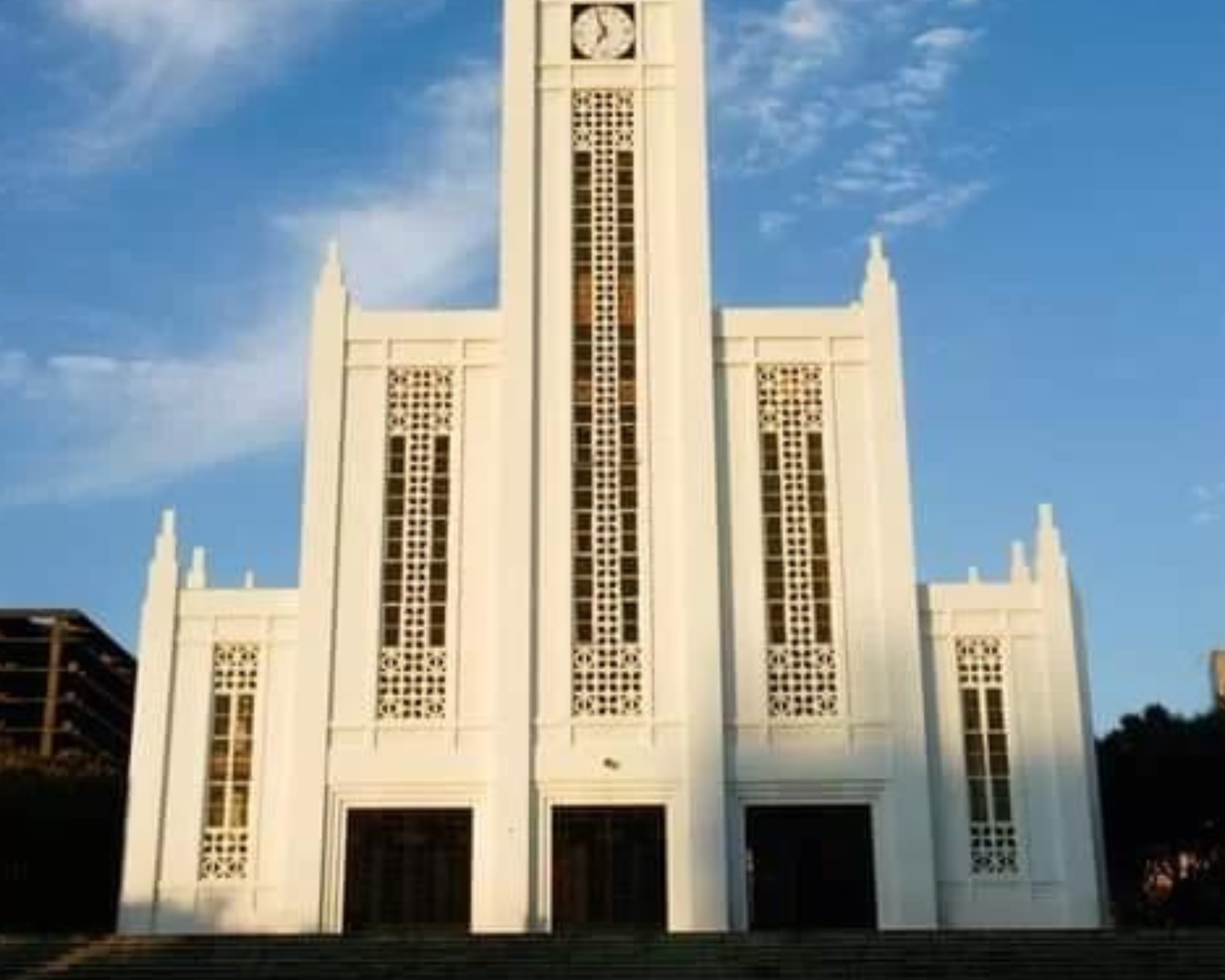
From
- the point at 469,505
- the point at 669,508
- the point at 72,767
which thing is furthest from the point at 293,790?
the point at 72,767

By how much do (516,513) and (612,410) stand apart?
2.41 metres

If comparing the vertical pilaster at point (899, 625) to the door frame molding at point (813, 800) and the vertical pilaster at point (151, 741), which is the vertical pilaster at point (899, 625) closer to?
the door frame molding at point (813, 800)

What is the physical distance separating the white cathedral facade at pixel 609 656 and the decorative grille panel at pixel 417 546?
0.05 metres

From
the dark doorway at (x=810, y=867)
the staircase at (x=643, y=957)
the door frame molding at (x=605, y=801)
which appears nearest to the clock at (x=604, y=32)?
the door frame molding at (x=605, y=801)

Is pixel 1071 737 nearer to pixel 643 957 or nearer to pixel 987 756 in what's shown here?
pixel 987 756

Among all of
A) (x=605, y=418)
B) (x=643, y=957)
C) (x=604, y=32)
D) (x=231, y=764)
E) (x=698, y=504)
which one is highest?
(x=604, y=32)

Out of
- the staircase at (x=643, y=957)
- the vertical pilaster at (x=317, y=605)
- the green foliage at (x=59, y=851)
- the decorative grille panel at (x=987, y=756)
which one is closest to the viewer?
the staircase at (x=643, y=957)

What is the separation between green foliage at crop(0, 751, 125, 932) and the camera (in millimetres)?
35000

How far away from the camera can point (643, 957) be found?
2078 centimetres

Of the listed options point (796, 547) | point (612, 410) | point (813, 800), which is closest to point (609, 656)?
point (796, 547)

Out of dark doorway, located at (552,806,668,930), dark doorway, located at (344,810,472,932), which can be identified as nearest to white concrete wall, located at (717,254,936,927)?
dark doorway, located at (552,806,668,930)

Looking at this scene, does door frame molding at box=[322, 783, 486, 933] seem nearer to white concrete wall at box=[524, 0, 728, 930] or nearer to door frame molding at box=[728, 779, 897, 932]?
white concrete wall at box=[524, 0, 728, 930]

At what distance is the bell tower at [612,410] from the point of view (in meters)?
25.4

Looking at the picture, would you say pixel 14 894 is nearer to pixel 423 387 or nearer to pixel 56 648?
pixel 423 387
